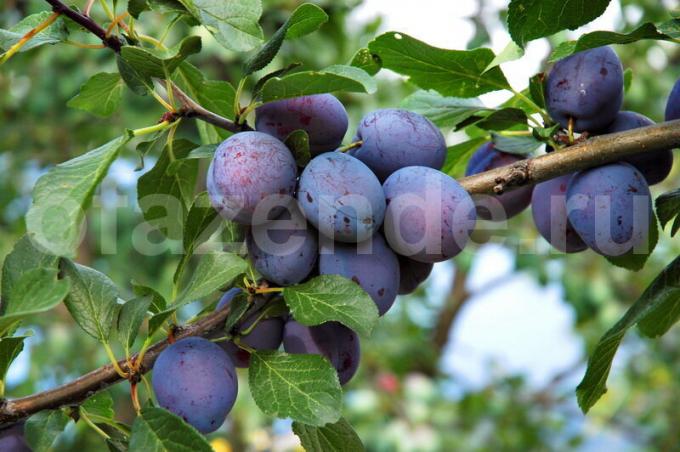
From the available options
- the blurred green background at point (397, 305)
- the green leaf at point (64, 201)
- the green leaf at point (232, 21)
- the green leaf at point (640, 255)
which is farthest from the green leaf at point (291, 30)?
the blurred green background at point (397, 305)

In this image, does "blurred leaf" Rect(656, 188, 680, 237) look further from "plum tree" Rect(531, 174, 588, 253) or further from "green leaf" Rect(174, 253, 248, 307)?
"green leaf" Rect(174, 253, 248, 307)

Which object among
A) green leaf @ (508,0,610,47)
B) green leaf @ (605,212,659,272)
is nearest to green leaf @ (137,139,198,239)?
green leaf @ (508,0,610,47)

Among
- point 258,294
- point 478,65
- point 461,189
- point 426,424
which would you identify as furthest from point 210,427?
point 426,424

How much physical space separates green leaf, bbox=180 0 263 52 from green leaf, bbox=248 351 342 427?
25cm

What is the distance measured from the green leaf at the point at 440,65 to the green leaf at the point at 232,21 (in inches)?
6.1

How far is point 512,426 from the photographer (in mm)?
2865

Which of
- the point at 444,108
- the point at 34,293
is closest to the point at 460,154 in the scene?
the point at 444,108

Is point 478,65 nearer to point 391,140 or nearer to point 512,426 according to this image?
point 391,140

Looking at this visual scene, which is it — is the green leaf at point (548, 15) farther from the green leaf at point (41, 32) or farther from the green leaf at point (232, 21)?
the green leaf at point (41, 32)

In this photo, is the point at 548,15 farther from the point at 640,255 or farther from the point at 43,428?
the point at 43,428

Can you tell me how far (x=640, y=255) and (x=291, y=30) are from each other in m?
0.39

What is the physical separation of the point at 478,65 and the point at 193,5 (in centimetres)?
29

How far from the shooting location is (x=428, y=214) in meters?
0.62

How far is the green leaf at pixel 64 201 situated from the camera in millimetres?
Result: 506
